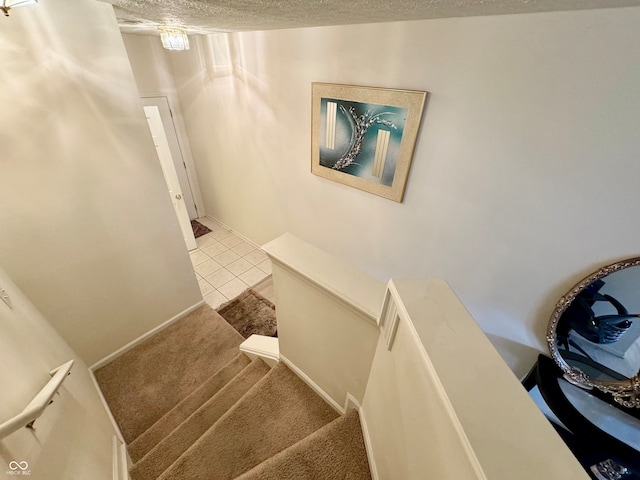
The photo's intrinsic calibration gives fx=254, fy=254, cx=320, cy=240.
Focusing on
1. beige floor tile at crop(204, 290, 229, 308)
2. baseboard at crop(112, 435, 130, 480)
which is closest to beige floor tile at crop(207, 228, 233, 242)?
beige floor tile at crop(204, 290, 229, 308)

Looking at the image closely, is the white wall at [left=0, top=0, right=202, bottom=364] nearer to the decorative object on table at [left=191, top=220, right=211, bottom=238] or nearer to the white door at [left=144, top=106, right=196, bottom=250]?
the white door at [left=144, top=106, right=196, bottom=250]

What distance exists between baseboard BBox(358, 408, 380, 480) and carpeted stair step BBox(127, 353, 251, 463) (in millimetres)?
1253

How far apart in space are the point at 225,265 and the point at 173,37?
2.54 metres

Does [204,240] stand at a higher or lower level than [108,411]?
lower

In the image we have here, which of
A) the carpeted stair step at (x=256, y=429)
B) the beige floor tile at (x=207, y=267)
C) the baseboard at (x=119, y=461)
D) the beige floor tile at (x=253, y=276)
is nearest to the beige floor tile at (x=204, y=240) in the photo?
the beige floor tile at (x=207, y=267)

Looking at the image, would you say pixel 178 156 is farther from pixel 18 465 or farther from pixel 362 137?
pixel 18 465

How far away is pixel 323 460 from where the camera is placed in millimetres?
1154

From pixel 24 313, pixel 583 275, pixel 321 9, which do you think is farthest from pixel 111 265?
pixel 583 275

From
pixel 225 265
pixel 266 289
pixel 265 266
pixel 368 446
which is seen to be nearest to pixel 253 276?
pixel 265 266

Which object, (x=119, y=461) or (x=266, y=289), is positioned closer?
(x=119, y=461)

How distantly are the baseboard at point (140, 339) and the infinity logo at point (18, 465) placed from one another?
5.41ft

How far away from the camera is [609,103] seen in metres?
1.10

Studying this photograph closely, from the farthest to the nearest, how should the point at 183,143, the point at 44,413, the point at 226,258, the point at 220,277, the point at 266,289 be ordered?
the point at 183,143, the point at 226,258, the point at 220,277, the point at 266,289, the point at 44,413

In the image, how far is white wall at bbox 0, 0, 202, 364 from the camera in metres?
1.31
